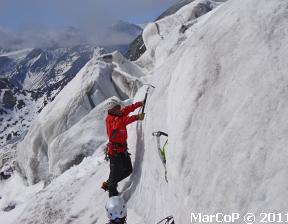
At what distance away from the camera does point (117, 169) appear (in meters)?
12.9

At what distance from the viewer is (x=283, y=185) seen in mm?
6375

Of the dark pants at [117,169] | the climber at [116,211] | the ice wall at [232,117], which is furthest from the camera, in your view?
the dark pants at [117,169]

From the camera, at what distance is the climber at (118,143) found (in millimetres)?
12414

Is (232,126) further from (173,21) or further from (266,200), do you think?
(173,21)

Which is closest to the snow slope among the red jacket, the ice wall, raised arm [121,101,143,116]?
the ice wall

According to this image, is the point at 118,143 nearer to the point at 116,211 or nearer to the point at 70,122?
the point at 116,211

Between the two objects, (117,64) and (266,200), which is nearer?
(266,200)

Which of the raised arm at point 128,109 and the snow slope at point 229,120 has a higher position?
the snow slope at point 229,120

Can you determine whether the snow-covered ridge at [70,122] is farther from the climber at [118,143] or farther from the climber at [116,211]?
the climber at [116,211]

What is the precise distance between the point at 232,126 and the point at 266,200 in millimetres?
1559

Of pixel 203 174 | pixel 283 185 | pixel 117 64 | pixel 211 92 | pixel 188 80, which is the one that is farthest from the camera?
pixel 117 64

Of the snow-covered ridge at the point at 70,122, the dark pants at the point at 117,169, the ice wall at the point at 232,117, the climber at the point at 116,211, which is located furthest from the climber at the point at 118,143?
the snow-covered ridge at the point at 70,122

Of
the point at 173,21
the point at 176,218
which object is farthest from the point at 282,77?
the point at 173,21

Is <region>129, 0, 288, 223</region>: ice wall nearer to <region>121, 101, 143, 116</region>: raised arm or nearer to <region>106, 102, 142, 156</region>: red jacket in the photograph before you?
<region>106, 102, 142, 156</region>: red jacket
